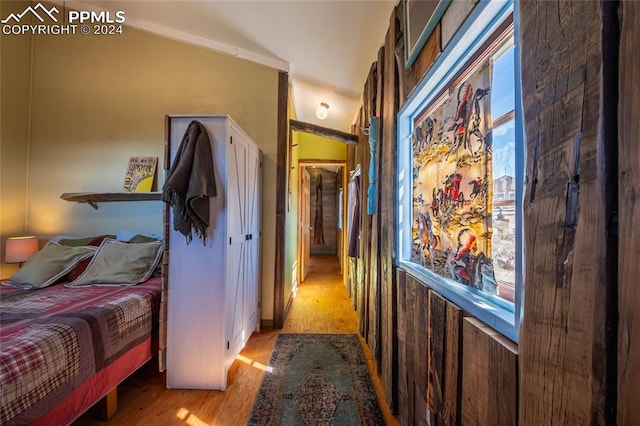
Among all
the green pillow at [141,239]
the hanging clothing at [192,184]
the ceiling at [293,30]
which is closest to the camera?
the hanging clothing at [192,184]

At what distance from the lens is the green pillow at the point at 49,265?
6.95 ft

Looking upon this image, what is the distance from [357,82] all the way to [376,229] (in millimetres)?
1746

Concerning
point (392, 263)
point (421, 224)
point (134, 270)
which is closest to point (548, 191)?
point (421, 224)

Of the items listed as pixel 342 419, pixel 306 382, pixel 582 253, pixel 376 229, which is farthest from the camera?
pixel 376 229

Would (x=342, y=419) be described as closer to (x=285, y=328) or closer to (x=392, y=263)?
(x=392, y=263)

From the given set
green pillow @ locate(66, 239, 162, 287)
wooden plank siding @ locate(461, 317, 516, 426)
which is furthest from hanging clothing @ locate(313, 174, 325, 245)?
wooden plank siding @ locate(461, 317, 516, 426)

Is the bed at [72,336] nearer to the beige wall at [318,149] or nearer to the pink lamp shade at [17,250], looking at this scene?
the pink lamp shade at [17,250]

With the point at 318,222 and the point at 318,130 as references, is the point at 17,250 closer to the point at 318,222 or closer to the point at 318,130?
the point at 318,130

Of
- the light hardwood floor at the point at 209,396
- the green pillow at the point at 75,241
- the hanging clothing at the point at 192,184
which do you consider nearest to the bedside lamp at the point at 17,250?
the green pillow at the point at 75,241

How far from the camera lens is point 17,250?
261cm

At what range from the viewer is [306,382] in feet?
6.29

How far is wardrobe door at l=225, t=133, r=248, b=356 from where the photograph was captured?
6.36 feet

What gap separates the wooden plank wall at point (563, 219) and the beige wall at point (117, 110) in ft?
8.33

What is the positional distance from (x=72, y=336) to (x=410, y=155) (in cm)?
205
